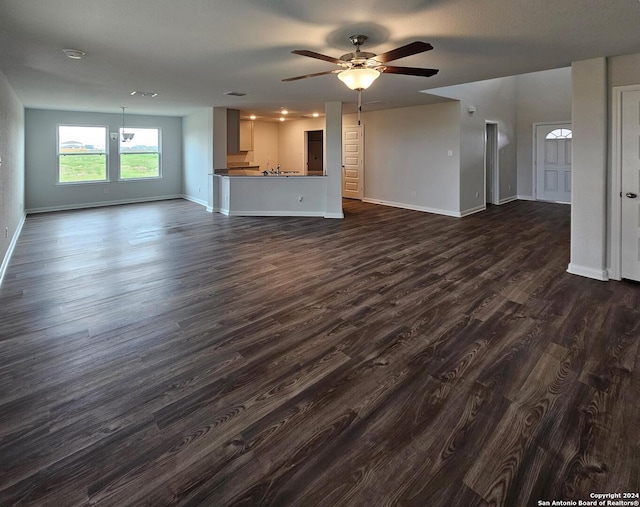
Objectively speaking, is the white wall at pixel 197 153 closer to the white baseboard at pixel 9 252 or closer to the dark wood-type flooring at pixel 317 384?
the white baseboard at pixel 9 252

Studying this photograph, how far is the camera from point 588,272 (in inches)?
162

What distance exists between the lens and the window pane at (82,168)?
8938 millimetres

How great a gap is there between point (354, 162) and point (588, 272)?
6.93 m

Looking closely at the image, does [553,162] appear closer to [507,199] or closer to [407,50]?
[507,199]

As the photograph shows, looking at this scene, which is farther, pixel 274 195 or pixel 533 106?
pixel 533 106

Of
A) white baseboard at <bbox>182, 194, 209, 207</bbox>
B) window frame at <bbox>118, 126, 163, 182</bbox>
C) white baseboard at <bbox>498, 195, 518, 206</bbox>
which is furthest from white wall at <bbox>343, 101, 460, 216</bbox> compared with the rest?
window frame at <bbox>118, 126, 163, 182</bbox>

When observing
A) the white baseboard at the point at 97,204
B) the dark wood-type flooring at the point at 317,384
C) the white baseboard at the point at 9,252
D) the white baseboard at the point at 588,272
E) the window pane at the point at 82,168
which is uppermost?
the window pane at the point at 82,168

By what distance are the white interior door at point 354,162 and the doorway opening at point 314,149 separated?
1431mm

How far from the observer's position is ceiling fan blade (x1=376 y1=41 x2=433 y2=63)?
2.64 meters

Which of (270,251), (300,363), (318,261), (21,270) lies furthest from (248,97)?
(300,363)

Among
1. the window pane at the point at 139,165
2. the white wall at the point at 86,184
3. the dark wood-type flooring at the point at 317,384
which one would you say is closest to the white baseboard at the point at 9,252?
the dark wood-type flooring at the point at 317,384

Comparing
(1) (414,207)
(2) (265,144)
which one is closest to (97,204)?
(2) (265,144)

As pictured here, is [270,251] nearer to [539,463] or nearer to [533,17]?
[533,17]

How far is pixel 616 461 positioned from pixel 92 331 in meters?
3.30
